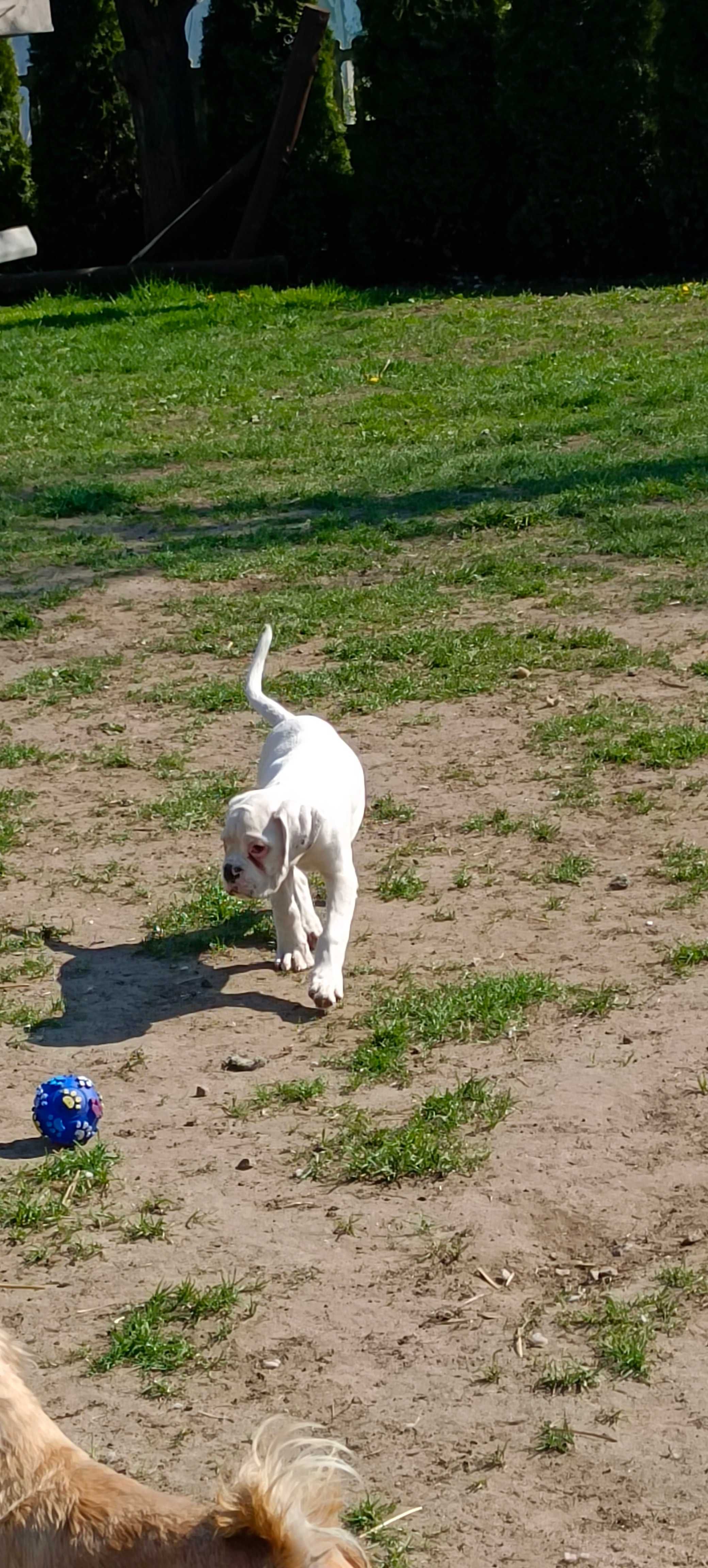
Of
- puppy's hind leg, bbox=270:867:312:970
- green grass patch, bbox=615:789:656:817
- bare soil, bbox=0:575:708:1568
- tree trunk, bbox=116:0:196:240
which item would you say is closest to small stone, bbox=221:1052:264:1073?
bare soil, bbox=0:575:708:1568

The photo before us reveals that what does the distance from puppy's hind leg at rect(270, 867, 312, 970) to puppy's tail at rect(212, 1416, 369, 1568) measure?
3.02 m

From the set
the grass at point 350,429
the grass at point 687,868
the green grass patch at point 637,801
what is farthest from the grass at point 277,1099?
the grass at point 350,429

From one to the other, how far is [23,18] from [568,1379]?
410 centimetres

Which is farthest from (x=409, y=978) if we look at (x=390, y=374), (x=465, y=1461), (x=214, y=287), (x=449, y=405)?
(x=214, y=287)

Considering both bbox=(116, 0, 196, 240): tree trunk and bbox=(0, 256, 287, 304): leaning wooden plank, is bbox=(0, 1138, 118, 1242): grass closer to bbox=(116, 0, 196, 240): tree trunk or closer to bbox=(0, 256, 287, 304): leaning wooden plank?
bbox=(0, 256, 287, 304): leaning wooden plank

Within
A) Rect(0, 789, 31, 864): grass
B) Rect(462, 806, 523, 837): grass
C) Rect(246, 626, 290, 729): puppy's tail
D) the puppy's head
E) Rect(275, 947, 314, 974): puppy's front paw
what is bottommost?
Rect(275, 947, 314, 974): puppy's front paw

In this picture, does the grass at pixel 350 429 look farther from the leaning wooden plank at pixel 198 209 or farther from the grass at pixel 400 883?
the grass at pixel 400 883

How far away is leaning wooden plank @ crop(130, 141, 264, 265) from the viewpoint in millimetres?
18453

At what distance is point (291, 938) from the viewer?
495cm

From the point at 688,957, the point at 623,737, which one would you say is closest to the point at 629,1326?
the point at 688,957

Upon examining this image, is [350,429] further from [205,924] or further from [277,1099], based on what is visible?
[277,1099]

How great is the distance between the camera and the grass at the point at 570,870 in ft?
17.3

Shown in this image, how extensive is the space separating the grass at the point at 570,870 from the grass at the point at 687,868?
230mm

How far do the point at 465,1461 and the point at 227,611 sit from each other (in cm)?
560
